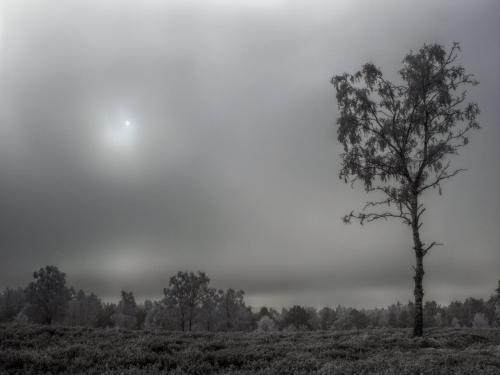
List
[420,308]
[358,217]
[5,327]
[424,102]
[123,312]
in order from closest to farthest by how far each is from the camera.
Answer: [5,327], [420,308], [424,102], [358,217], [123,312]

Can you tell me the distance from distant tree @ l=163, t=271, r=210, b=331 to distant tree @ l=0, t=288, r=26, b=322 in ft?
190

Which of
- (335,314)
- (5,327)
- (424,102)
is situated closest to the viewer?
(5,327)

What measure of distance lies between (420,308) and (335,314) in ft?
516

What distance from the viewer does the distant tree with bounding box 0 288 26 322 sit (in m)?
116

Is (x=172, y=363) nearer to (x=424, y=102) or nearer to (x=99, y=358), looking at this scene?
(x=99, y=358)

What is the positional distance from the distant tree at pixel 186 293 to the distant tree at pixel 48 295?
776 inches

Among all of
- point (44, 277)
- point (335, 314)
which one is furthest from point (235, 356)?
point (335, 314)

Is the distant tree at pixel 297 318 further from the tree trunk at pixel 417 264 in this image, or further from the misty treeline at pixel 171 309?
the tree trunk at pixel 417 264

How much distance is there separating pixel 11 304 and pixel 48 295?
223 ft

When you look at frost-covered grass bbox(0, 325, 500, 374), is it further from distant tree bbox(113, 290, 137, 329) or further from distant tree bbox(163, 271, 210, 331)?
distant tree bbox(113, 290, 137, 329)

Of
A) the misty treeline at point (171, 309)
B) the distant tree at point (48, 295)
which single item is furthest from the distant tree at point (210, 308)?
the distant tree at point (48, 295)

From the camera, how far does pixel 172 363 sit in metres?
12.6

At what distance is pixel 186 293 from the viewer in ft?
258

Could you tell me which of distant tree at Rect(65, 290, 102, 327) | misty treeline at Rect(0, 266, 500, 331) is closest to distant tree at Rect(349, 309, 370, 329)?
misty treeline at Rect(0, 266, 500, 331)
